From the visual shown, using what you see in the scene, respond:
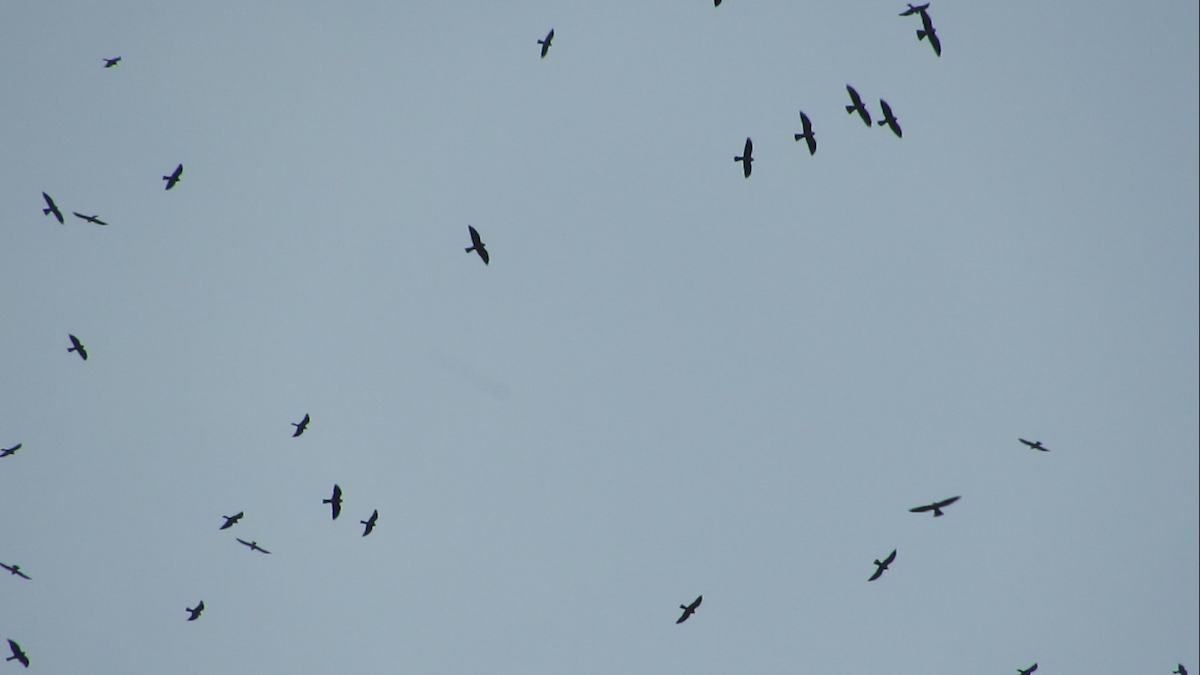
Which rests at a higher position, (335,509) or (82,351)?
(82,351)

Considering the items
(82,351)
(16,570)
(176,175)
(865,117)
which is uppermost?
(865,117)

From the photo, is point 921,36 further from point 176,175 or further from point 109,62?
point 109,62

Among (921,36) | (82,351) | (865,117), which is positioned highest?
(921,36)

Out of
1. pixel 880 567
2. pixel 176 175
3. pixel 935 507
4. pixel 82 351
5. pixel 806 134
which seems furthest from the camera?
pixel 82 351

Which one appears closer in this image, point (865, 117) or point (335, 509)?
point (865, 117)

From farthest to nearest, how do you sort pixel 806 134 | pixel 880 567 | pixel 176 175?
pixel 176 175, pixel 880 567, pixel 806 134

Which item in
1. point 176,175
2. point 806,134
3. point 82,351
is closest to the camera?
point 806,134

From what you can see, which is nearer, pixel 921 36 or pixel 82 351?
pixel 921 36

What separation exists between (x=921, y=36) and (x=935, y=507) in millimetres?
16616

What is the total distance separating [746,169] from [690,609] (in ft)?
64.5

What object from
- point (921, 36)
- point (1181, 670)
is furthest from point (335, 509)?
point (1181, 670)

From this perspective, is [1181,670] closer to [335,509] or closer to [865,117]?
[865,117]

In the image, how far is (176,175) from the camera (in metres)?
40.4

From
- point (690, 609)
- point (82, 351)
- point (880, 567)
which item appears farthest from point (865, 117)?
point (82, 351)
